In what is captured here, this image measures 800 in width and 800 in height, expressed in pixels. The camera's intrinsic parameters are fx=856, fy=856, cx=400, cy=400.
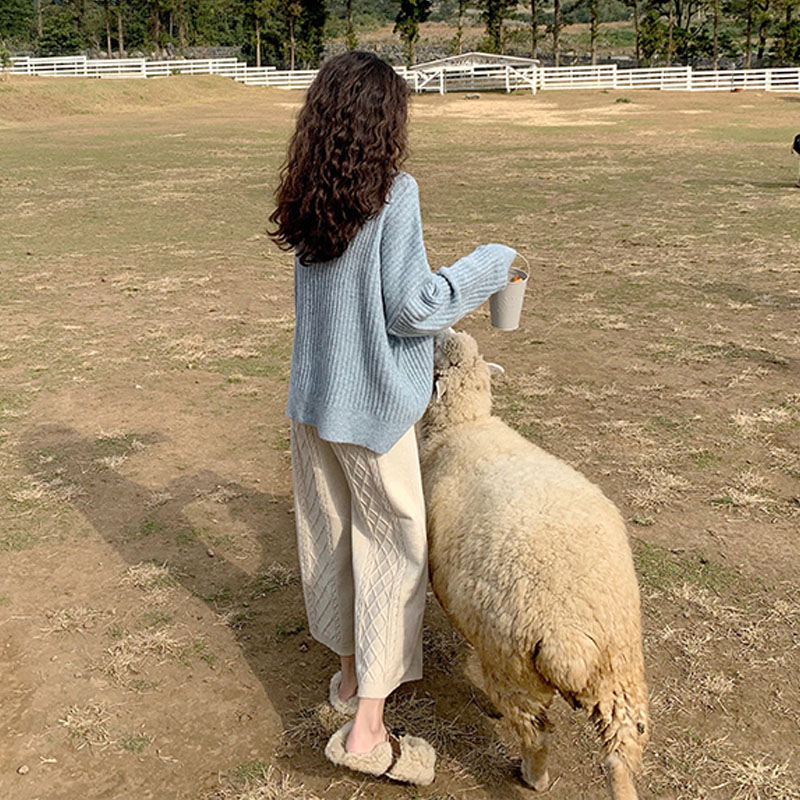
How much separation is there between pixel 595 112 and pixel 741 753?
3272 cm

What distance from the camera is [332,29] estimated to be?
91375 millimetres

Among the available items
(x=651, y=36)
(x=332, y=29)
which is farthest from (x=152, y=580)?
(x=332, y=29)

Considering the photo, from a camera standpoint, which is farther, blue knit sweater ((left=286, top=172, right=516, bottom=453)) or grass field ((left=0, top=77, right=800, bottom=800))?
grass field ((left=0, top=77, right=800, bottom=800))

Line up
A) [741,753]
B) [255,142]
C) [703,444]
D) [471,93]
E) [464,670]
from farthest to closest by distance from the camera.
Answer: [471,93] → [255,142] → [703,444] → [464,670] → [741,753]

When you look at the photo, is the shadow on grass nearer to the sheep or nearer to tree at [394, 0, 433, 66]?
the sheep

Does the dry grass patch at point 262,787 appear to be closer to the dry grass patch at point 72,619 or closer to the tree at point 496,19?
the dry grass patch at point 72,619

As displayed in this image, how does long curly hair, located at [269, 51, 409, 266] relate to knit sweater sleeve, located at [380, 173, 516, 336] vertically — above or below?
above

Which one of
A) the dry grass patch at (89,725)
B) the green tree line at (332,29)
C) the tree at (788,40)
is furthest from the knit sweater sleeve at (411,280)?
the tree at (788,40)

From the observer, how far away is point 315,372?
2.67 meters

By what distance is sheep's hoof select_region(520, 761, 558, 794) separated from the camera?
8.98ft

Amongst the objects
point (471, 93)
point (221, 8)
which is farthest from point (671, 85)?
point (221, 8)

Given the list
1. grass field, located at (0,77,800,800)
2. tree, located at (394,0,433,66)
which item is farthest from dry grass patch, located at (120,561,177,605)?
tree, located at (394,0,433,66)

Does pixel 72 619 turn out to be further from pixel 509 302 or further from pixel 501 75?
pixel 501 75

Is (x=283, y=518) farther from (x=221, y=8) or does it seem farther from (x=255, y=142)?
(x=221, y=8)
